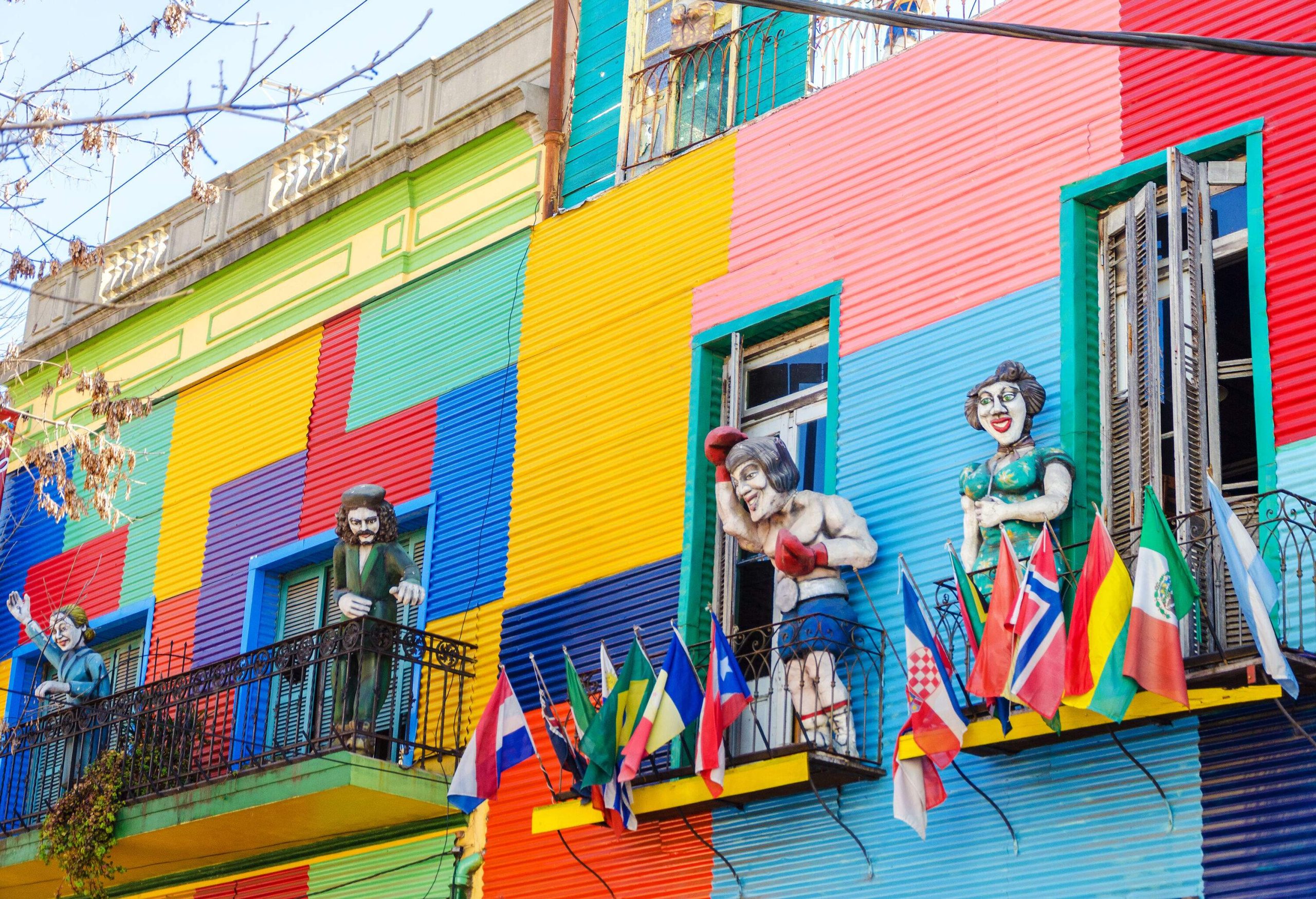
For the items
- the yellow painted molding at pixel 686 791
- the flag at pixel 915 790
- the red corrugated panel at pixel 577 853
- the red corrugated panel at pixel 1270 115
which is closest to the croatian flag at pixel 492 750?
the yellow painted molding at pixel 686 791

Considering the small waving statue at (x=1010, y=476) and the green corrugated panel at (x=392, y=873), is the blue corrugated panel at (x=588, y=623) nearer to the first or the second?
the green corrugated panel at (x=392, y=873)

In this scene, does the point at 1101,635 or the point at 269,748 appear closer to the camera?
the point at 1101,635

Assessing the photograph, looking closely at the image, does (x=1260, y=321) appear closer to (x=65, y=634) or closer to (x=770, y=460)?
(x=770, y=460)

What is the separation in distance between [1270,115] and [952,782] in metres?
4.25

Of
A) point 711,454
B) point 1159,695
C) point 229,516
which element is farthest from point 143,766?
point 1159,695

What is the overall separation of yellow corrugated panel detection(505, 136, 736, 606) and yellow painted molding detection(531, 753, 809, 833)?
1.83 metres

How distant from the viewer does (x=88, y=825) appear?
601 inches

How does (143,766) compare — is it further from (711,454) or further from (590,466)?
(711,454)

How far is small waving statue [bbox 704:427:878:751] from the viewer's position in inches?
467

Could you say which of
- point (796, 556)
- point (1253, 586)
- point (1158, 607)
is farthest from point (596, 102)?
point (1253, 586)

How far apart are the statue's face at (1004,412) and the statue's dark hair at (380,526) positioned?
5053mm

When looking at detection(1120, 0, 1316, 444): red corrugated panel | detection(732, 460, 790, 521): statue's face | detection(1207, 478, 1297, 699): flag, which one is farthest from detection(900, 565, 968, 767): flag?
detection(1120, 0, 1316, 444): red corrugated panel

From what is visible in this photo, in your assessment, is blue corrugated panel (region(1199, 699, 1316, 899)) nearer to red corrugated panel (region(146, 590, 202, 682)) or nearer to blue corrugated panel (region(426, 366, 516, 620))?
blue corrugated panel (region(426, 366, 516, 620))

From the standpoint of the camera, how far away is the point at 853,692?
1204 cm
